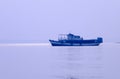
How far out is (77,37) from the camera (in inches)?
3152

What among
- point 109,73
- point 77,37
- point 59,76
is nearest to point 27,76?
point 59,76

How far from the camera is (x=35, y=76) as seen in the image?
21141 mm

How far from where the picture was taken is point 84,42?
8088cm

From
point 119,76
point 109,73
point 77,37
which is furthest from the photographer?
point 77,37

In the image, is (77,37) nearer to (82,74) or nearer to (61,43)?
(61,43)

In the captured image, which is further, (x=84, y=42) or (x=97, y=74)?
(x=84, y=42)

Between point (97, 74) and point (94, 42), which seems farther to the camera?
point (94, 42)

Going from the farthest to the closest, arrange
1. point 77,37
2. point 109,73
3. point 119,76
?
1. point 77,37
2. point 109,73
3. point 119,76

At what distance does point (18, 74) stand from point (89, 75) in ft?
14.8

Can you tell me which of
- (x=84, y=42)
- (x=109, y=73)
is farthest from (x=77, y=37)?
(x=109, y=73)

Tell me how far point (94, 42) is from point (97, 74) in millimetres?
59015

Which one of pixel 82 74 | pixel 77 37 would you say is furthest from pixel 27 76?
pixel 77 37

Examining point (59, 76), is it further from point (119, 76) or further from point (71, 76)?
point (119, 76)

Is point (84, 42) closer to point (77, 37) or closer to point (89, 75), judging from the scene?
point (77, 37)
